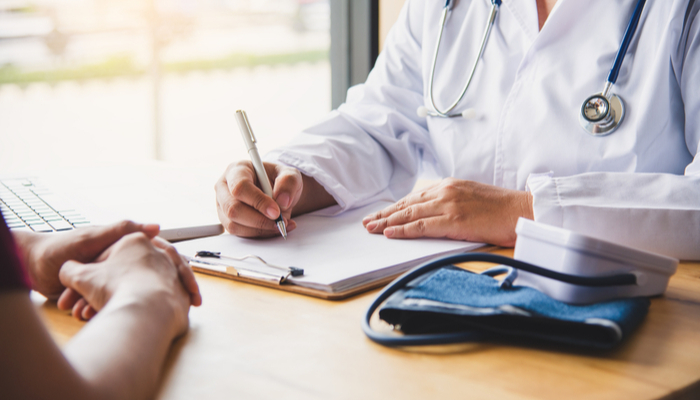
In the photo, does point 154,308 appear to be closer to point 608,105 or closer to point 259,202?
point 259,202

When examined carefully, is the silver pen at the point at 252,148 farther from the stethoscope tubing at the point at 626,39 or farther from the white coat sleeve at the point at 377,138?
the stethoscope tubing at the point at 626,39

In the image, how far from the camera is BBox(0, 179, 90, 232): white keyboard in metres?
0.83

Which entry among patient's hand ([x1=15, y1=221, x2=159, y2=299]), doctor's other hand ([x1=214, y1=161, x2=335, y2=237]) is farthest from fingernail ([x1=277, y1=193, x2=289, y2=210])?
patient's hand ([x1=15, y1=221, x2=159, y2=299])

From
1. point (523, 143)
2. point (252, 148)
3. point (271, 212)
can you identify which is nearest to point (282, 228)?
point (271, 212)

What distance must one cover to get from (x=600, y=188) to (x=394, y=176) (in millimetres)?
498

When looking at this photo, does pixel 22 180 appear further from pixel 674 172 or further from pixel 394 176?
pixel 674 172

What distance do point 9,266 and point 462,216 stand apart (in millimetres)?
627

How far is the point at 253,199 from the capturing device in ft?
Result: 2.72

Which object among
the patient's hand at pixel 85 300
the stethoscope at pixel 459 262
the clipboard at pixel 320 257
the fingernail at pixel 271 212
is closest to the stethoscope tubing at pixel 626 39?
the clipboard at pixel 320 257

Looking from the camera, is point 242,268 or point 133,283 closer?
point 133,283

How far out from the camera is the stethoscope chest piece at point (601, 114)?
904 millimetres

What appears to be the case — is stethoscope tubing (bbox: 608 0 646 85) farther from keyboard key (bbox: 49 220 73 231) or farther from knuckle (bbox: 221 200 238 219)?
keyboard key (bbox: 49 220 73 231)

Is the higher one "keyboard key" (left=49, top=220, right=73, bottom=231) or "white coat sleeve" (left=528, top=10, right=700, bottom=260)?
"white coat sleeve" (left=528, top=10, right=700, bottom=260)

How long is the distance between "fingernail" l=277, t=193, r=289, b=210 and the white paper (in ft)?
0.15
